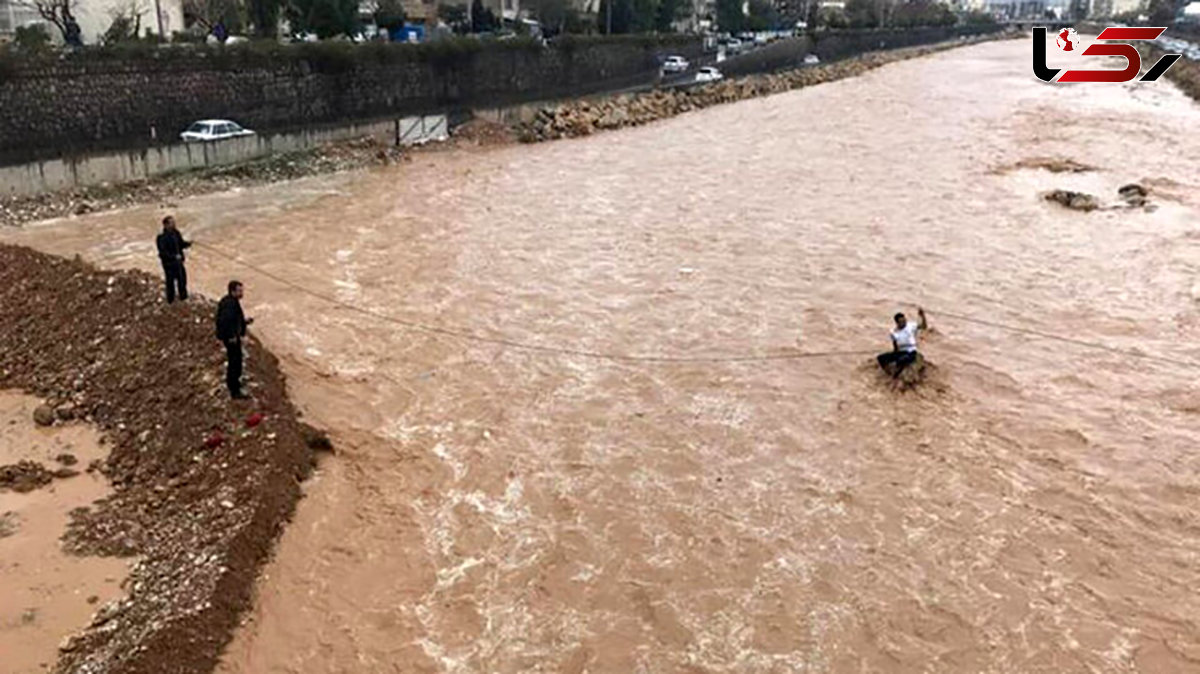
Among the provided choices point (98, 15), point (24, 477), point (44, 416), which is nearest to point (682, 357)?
point (44, 416)

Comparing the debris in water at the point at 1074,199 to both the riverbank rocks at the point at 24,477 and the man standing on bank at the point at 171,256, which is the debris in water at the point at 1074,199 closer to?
the man standing on bank at the point at 171,256

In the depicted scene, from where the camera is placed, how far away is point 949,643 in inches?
379

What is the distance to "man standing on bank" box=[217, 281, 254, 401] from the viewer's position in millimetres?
12453

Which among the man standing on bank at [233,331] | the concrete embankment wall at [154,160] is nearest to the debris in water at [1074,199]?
the concrete embankment wall at [154,160]

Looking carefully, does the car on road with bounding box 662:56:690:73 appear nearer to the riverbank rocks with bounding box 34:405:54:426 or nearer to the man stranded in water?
the man stranded in water

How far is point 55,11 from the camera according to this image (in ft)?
115

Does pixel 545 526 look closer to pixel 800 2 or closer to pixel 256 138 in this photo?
pixel 256 138

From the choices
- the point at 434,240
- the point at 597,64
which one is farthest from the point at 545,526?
the point at 597,64

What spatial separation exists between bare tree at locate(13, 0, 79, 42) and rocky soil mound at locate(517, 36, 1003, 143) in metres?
16.9

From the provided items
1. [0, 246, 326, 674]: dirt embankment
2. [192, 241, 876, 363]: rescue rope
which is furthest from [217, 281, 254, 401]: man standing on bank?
[192, 241, 876, 363]: rescue rope

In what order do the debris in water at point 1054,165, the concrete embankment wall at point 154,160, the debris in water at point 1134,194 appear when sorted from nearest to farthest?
the concrete embankment wall at point 154,160 → the debris in water at point 1134,194 → the debris in water at point 1054,165

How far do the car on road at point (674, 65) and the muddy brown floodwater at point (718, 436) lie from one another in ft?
116

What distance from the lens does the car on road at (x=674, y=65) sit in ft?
205

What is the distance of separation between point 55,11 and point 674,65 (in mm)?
37010
